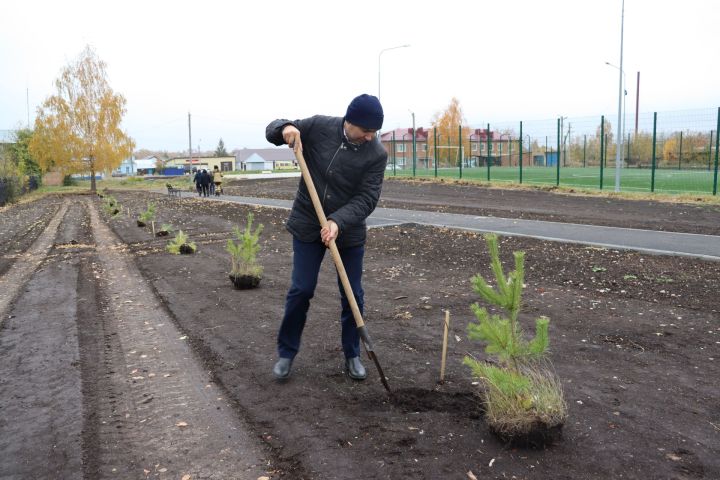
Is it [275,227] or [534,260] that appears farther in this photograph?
[275,227]

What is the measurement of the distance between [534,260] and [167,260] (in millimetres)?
5516

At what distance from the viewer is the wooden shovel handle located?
146 inches

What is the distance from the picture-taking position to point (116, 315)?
5.87 m

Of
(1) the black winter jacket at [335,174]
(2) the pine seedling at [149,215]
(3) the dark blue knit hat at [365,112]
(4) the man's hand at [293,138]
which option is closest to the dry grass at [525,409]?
(1) the black winter jacket at [335,174]

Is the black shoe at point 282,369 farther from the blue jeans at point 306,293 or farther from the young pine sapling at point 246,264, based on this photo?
the young pine sapling at point 246,264

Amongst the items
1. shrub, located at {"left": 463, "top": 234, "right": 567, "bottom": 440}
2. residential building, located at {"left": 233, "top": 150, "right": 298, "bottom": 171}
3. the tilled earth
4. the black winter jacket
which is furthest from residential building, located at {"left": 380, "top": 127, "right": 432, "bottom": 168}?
residential building, located at {"left": 233, "top": 150, "right": 298, "bottom": 171}

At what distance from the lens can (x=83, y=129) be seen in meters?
39.9

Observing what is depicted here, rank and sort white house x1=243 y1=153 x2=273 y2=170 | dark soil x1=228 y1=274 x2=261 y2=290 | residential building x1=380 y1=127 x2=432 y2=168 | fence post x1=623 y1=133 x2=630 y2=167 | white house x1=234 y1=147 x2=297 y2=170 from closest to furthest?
1. dark soil x1=228 y1=274 x2=261 y2=290
2. fence post x1=623 y1=133 x2=630 y2=167
3. residential building x1=380 y1=127 x2=432 y2=168
4. white house x1=243 y1=153 x2=273 y2=170
5. white house x1=234 y1=147 x2=297 y2=170

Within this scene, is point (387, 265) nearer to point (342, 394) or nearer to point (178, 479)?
point (342, 394)

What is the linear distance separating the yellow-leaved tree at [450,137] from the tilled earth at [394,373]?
26153 mm

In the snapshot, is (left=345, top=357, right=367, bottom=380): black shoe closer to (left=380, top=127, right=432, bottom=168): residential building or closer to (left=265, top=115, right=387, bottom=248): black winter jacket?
(left=265, top=115, right=387, bottom=248): black winter jacket

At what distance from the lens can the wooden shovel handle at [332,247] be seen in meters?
3.70

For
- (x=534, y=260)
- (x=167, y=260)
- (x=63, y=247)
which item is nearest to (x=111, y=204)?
(x=63, y=247)

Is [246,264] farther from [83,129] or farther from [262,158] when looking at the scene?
[262,158]
